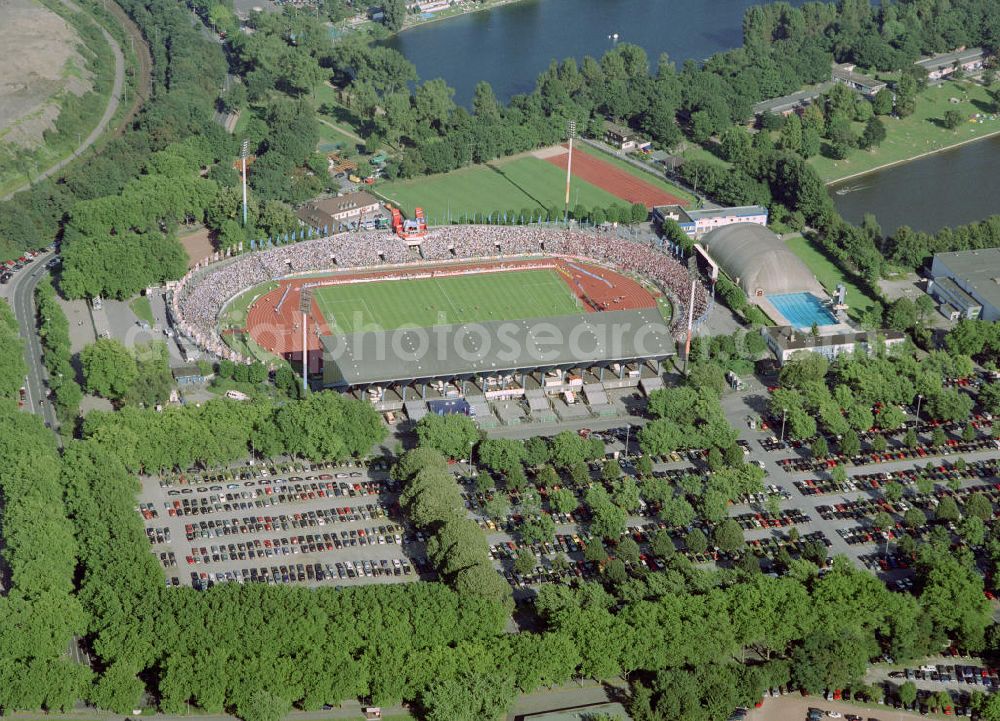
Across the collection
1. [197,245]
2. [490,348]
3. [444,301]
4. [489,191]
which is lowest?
[490,348]

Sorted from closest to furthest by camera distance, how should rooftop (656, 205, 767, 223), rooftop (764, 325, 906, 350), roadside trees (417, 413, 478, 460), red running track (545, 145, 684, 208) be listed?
roadside trees (417, 413, 478, 460), rooftop (764, 325, 906, 350), rooftop (656, 205, 767, 223), red running track (545, 145, 684, 208)

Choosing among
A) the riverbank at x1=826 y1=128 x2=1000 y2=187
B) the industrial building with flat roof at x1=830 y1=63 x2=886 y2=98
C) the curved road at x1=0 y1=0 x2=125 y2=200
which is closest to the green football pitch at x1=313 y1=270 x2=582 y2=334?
the curved road at x1=0 y1=0 x2=125 y2=200

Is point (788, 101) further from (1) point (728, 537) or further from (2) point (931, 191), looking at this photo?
(1) point (728, 537)

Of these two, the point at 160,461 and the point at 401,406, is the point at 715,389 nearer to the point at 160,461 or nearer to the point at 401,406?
the point at 401,406

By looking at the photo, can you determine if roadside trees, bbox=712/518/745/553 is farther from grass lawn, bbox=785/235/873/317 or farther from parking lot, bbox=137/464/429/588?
grass lawn, bbox=785/235/873/317

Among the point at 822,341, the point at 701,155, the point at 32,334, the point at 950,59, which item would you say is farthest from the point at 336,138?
the point at 950,59
